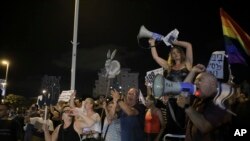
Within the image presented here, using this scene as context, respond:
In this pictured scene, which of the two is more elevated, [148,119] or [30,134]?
[148,119]

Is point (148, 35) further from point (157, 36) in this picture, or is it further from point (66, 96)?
point (66, 96)

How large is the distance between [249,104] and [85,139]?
328 centimetres

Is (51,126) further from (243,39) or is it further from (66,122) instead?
(243,39)

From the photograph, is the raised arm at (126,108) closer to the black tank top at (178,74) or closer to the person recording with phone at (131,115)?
the person recording with phone at (131,115)

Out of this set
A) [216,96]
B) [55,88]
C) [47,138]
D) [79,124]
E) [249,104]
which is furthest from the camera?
[55,88]

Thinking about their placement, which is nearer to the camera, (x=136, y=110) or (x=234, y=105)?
(x=234, y=105)

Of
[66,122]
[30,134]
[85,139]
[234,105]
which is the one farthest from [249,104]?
[30,134]

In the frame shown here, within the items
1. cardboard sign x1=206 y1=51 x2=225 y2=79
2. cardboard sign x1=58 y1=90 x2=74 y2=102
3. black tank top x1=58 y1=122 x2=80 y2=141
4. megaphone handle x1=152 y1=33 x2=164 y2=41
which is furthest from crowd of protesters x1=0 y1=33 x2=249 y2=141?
cardboard sign x1=58 y1=90 x2=74 y2=102

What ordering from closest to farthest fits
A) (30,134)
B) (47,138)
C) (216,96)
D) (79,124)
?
(216,96) → (79,124) → (47,138) → (30,134)

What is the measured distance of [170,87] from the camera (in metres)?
4.11

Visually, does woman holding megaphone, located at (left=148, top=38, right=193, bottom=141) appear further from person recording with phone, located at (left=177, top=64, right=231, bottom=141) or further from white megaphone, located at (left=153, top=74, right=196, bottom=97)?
person recording with phone, located at (left=177, top=64, right=231, bottom=141)

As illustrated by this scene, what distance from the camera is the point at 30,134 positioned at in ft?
34.9

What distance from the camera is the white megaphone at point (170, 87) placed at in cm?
400

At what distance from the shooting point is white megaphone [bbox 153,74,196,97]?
13.1 ft
